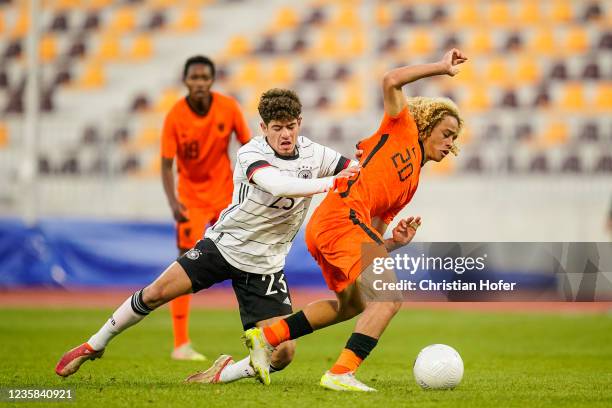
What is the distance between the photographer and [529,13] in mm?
24953

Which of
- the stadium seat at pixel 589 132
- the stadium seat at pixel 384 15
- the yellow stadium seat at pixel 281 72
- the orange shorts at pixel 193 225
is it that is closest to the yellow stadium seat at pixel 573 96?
the stadium seat at pixel 589 132

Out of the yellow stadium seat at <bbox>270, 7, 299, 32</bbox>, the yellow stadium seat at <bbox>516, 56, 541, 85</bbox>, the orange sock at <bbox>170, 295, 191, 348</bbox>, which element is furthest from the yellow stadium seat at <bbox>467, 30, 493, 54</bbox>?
the orange sock at <bbox>170, 295, 191, 348</bbox>

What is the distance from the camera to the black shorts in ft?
22.4

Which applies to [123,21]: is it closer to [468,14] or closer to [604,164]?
[468,14]

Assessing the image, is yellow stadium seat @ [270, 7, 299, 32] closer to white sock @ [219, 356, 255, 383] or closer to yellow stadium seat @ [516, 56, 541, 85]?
yellow stadium seat @ [516, 56, 541, 85]

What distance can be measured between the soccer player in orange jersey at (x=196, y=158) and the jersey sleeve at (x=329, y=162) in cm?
263

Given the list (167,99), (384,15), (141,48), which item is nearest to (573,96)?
(384,15)

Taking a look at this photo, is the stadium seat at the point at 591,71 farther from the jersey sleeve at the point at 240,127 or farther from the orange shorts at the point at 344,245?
the orange shorts at the point at 344,245

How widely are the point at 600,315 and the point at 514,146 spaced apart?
5122mm

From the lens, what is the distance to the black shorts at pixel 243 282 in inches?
269

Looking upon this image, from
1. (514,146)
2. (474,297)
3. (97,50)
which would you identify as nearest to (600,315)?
(514,146)

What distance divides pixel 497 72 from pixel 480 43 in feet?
3.52

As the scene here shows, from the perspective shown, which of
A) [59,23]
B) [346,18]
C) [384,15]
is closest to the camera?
[384,15]

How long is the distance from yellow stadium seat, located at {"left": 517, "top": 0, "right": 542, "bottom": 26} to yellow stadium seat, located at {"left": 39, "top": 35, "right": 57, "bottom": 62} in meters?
11.8
